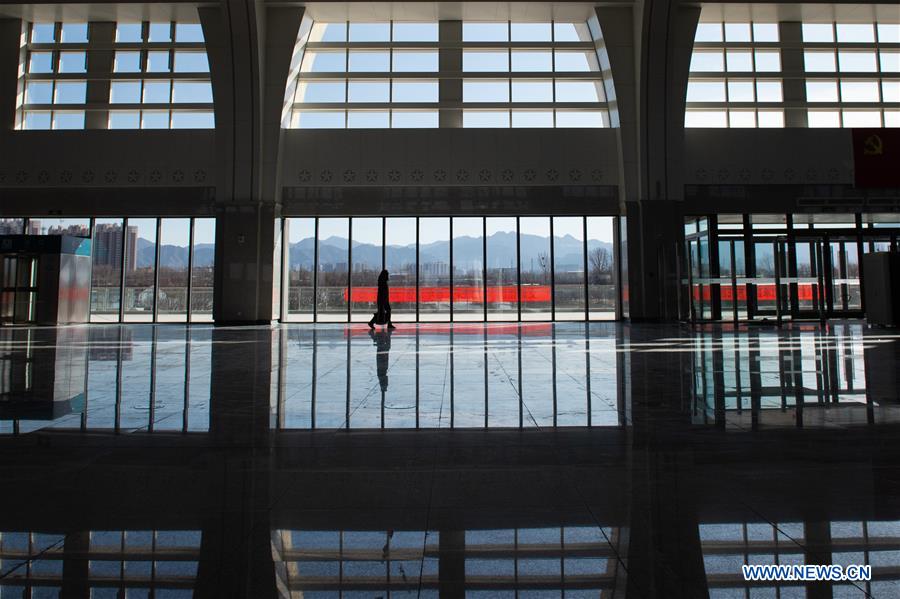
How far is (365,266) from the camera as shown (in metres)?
21.5

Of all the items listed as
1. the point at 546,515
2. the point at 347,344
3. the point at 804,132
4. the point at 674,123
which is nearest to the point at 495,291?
the point at 674,123

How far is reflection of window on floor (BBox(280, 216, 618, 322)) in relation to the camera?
20.9 m

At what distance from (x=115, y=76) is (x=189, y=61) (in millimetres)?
2653

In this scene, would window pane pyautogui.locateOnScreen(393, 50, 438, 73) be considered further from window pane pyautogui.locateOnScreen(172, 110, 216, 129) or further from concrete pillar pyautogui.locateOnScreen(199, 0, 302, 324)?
window pane pyautogui.locateOnScreen(172, 110, 216, 129)

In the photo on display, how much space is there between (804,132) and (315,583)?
23.5 m

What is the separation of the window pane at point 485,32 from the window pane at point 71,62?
1383 cm

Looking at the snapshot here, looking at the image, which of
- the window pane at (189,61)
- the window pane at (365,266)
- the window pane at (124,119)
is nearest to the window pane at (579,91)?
the window pane at (365,266)

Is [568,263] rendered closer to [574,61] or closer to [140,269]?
[574,61]

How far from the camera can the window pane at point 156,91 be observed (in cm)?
2047

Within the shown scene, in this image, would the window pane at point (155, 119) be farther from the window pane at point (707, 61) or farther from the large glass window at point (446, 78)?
the window pane at point (707, 61)

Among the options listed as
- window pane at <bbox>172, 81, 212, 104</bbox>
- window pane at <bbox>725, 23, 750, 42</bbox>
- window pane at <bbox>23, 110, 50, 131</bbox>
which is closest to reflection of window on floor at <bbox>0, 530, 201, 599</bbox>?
window pane at <bbox>172, 81, 212, 104</bbox>

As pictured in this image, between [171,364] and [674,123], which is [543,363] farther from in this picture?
[674,123]

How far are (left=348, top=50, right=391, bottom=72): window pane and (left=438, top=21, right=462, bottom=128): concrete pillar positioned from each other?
1.92m

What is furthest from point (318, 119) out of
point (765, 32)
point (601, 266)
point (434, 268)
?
point (765, 32)
